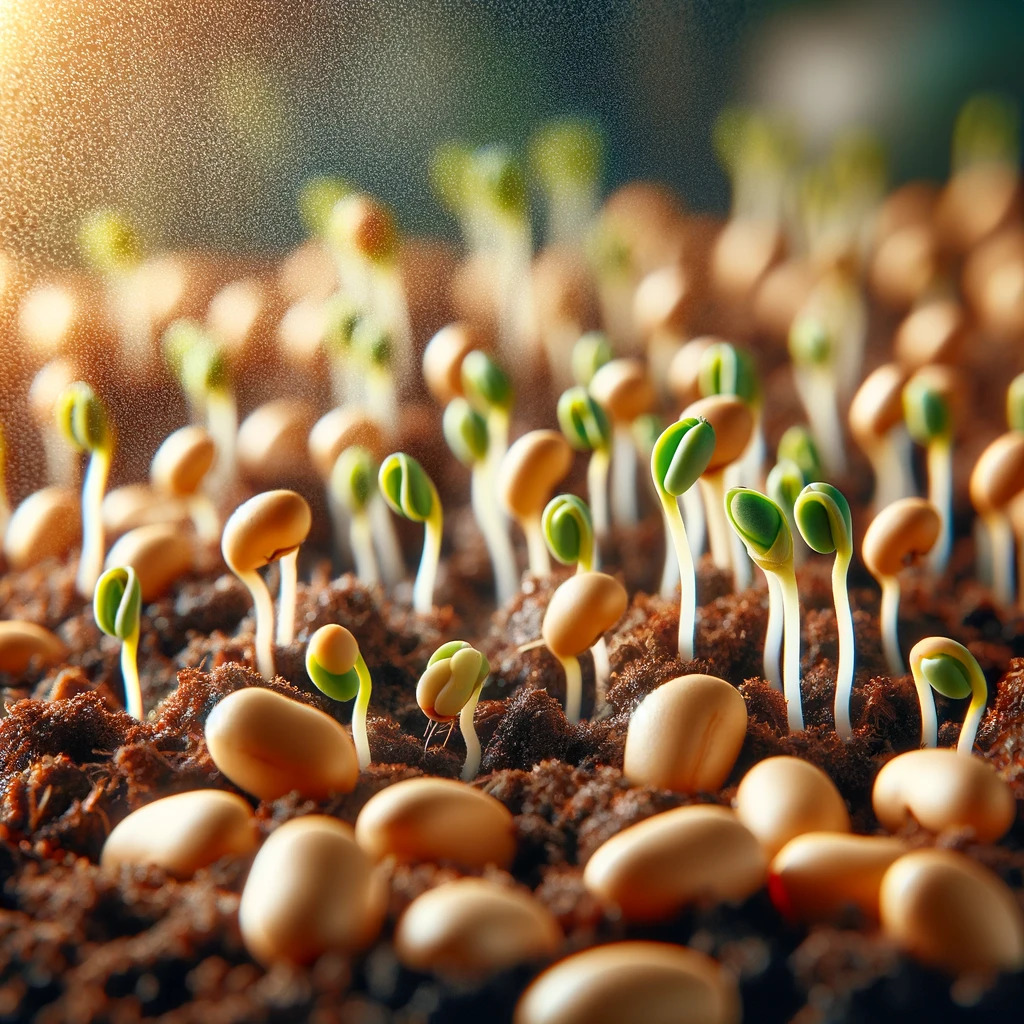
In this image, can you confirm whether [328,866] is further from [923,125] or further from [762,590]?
[923,125]

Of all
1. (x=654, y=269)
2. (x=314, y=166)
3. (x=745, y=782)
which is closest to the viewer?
(x=745, y=782)

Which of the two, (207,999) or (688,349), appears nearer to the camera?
(207,999)

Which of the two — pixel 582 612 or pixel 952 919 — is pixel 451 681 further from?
pixel 952 919

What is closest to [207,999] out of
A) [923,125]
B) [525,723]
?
[525,723]

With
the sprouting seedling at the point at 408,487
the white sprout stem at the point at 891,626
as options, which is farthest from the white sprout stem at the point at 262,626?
the white sprout stem at the point at 891,626

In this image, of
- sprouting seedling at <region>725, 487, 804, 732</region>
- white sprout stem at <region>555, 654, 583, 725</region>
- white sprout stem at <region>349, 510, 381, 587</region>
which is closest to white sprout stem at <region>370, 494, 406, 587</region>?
white sprout stem at <region>349, 510, 381, 587</region>
